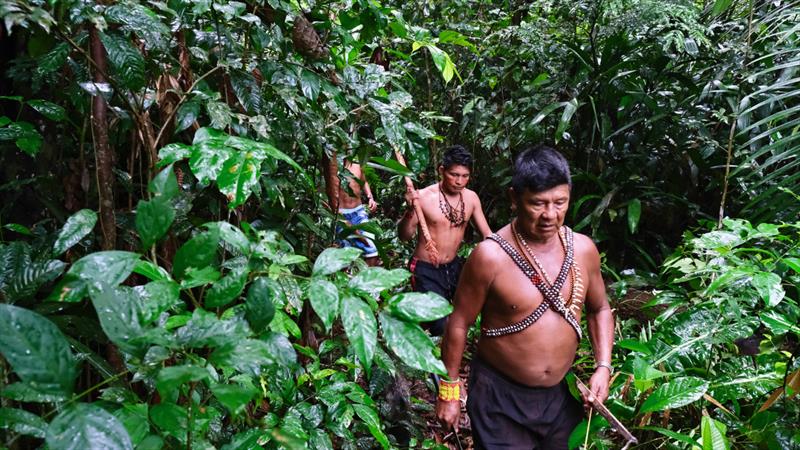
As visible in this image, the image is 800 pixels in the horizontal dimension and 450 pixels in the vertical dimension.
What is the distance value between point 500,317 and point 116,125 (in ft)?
4.58

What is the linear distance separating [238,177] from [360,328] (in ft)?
1.22

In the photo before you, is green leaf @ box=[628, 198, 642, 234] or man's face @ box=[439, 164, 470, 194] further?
green leaf @ box=[628, 198, 642, 234]

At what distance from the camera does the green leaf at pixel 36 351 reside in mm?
716

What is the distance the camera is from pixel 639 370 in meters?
1.94

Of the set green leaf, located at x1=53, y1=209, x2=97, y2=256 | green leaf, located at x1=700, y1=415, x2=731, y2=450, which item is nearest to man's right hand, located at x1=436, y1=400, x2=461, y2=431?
green leaf, located at x1=700, y1=415, x2=731, y2=450

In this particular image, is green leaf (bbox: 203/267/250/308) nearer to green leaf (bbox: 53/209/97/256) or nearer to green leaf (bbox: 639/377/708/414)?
green leaf (bbox: 53/209/97/256)

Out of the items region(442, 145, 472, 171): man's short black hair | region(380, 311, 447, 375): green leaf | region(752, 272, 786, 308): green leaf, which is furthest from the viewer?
region(442, 145, 472, 171): man's short black hair

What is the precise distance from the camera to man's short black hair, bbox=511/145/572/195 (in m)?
2.00

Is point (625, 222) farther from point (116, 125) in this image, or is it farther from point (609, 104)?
point (116, 125)

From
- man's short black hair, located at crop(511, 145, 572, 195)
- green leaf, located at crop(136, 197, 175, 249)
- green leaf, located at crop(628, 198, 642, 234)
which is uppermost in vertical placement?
green leaf, located at crop(136, 197, 175, 249)

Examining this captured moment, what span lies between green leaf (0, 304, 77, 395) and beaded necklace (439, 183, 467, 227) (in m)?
3.75

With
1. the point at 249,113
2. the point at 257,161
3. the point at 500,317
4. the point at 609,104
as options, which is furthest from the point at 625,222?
the point at 257,161

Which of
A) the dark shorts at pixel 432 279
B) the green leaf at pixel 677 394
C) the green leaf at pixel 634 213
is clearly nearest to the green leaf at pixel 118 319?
the green leaf at pixel 677 394

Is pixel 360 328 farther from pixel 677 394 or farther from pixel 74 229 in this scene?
pixel 677 394
